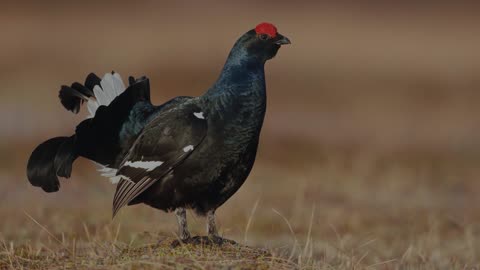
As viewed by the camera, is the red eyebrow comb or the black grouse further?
the red eyebrow comb

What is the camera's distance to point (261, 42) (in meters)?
5.91

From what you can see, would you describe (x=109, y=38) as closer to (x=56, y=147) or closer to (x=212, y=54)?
(x=212, y=54)

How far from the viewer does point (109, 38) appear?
78.6 ft

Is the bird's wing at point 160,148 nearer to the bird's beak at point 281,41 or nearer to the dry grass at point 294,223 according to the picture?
the dry grass at point 294,223

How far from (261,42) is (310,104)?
435 inches

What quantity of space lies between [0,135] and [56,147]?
23.8ft

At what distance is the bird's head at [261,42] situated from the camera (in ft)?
19.2

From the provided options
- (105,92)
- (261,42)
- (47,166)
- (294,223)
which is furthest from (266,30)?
(294,223)


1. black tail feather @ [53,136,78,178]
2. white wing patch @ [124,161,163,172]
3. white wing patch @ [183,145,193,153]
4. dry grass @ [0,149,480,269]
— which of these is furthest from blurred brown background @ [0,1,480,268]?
white wing patch @ [183,145,193,153]

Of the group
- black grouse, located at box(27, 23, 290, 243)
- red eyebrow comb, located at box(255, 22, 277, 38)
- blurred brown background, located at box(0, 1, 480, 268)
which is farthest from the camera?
blurred brown background, located at box(0, 1, 480, 268)

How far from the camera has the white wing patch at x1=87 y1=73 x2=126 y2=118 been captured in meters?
6.14

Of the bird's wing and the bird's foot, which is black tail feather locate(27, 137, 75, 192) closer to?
the bird's wing

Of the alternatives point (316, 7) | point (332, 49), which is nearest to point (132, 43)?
point (332, 49)

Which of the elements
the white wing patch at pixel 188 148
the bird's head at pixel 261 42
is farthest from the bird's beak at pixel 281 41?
the white wing patch at pixel 188 148
